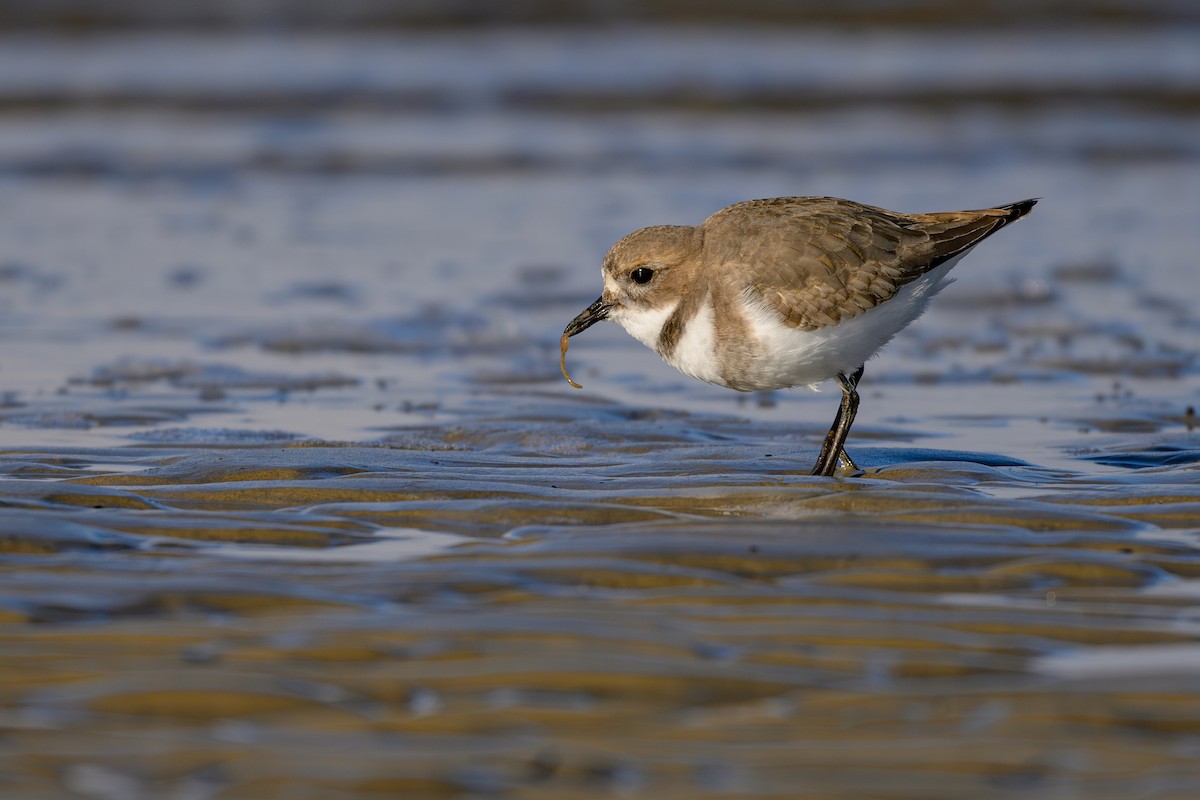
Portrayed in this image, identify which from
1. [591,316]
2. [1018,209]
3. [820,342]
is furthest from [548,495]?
[1018,209]

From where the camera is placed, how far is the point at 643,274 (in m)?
6.30

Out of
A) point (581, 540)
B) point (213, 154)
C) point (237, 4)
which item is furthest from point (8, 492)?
point (237, 4)

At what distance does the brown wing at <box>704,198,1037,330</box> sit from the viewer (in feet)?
19.9

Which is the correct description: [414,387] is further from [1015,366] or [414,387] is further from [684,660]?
[684,660]

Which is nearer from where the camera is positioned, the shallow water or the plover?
the shallow water

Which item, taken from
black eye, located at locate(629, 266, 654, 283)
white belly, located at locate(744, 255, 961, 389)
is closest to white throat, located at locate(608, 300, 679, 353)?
black eye, located at locate(629, 266, 654, 283)

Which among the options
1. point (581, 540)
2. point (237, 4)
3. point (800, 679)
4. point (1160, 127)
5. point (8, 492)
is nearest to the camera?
point (800, 679)

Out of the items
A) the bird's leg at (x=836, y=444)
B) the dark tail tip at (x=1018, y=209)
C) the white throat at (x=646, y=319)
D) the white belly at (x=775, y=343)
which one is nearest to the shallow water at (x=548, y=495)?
the bird's leg at (x=836, y=444)

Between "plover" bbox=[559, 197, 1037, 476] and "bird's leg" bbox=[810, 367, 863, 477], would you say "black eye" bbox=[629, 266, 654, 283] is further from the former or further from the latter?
"bird's leg" bbox=[810, 367, 863, 477]

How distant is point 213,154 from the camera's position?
15.6 m

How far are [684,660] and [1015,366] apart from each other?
5.25 metres

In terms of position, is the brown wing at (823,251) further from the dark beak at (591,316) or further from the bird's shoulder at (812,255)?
the dark beak at (591,316)

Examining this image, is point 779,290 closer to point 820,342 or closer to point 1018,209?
point 820,342

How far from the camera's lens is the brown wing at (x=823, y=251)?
607 centimetres
